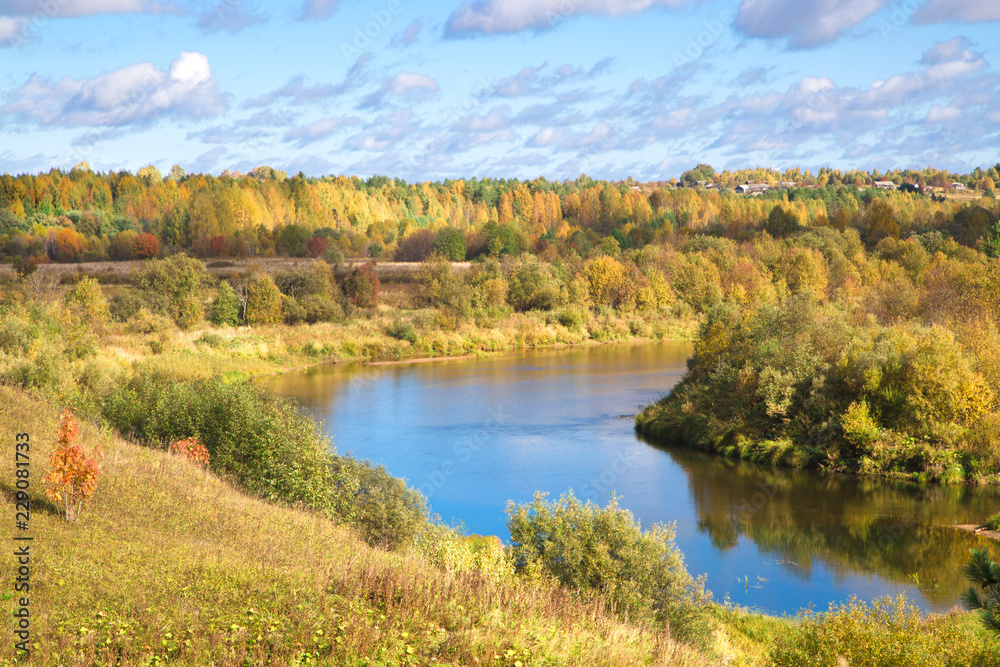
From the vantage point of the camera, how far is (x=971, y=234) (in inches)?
2992

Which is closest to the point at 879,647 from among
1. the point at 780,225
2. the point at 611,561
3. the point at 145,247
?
the point at 611,561

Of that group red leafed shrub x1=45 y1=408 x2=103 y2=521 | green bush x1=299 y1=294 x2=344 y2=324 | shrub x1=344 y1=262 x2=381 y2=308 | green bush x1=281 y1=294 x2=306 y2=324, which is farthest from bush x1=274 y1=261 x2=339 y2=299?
red leafed shrub x1=45 y1=408 x2=103 y2=521

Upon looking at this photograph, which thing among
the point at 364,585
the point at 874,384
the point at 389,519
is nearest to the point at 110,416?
the point at 389,519

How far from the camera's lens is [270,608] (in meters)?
7.51

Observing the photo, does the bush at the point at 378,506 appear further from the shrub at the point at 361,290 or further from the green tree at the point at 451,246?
the green tree at the point at 451,246

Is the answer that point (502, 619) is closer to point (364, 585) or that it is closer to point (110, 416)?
point (364, 585)

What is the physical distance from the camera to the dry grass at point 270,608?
270 inches

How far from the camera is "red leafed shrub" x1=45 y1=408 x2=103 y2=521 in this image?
404 inches

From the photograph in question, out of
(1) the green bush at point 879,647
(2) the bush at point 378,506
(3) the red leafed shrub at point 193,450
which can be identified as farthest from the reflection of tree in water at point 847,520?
Result: (3) the red leafed shrub at point 193,450

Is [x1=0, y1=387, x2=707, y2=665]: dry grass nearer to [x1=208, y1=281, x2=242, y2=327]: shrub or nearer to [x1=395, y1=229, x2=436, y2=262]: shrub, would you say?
[x1=208, y1=281, x2=242, y2=327]: shrub

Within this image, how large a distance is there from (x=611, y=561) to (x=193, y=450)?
8697mm

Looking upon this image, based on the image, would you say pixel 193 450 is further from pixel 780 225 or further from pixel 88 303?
pixel 780 225

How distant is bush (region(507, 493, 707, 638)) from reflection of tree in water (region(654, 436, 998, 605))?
646 cm

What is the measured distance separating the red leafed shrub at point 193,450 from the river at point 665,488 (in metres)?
6.53
